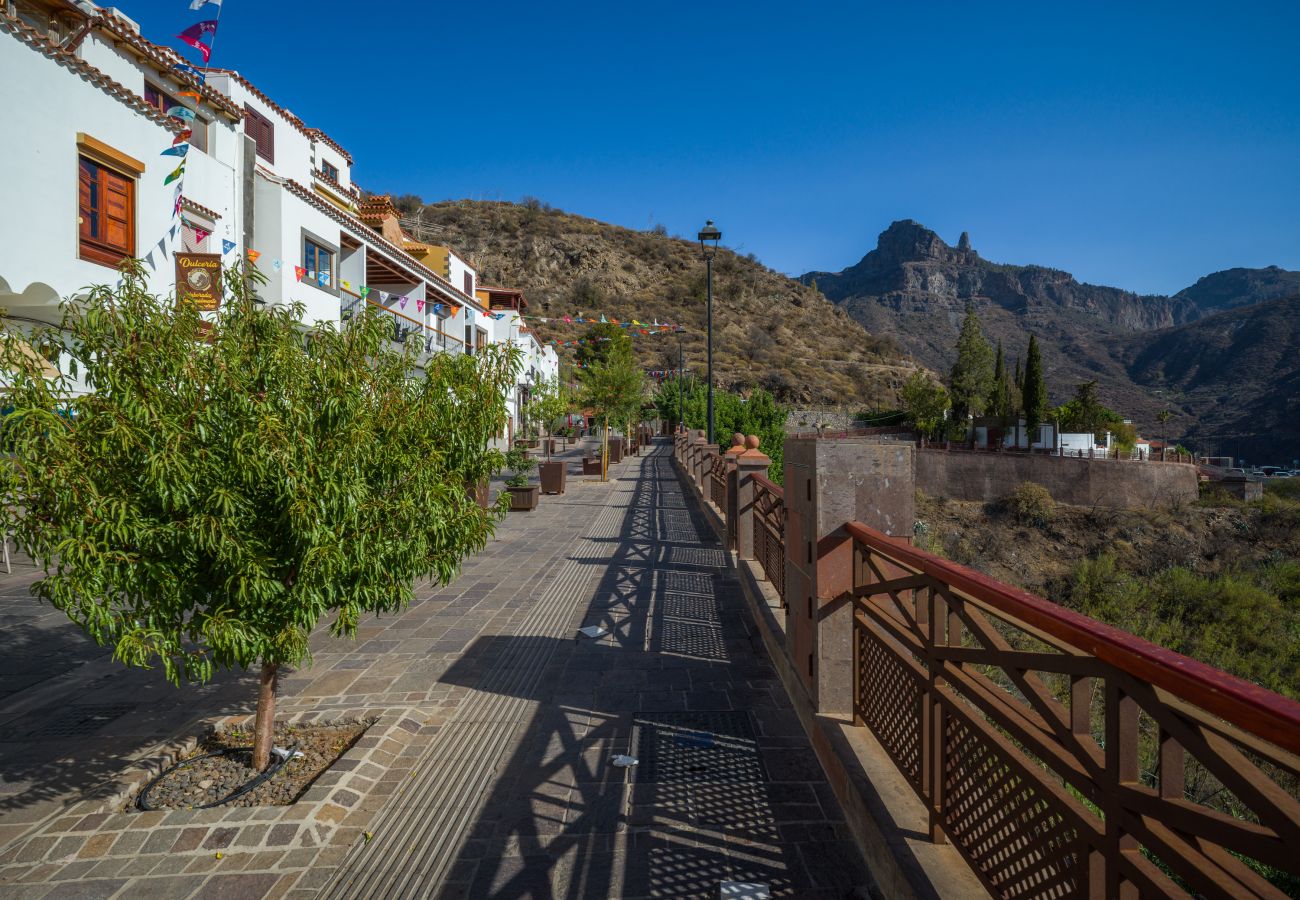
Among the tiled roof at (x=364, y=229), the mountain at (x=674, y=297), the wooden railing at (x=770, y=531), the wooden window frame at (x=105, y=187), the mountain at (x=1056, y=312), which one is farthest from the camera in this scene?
the mountain at (x=1056, y=312)

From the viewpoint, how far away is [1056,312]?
158 meters

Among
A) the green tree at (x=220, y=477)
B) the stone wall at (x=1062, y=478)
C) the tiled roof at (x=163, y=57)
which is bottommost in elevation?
the stone wall at (x=1062, y=478)

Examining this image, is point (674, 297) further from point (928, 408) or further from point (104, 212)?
point (104, 212)

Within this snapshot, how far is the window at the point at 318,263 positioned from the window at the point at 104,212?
4.27 meters

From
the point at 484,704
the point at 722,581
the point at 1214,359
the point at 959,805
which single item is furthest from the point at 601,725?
the point at 1214,359

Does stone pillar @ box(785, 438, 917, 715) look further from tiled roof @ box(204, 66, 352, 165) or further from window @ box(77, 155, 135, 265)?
tiled roof @ box(204, 66, 352, 165)

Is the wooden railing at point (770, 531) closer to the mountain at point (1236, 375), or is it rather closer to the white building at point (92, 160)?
the white building at point (92, 160)

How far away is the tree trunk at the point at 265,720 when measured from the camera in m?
3.99

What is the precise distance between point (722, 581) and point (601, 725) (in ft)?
14.1

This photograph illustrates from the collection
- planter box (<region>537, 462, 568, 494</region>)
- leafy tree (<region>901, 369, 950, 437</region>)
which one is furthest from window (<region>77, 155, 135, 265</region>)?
leafy tree (<region>901, 369, 950, 437</region>)

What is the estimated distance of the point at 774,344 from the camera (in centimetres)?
8225

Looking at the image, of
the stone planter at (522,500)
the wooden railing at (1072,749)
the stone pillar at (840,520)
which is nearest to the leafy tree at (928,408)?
the stone planter at (522,500)

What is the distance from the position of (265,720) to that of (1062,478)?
4369 cm

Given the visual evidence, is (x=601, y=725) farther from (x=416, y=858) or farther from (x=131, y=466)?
(x=131, y=466)
